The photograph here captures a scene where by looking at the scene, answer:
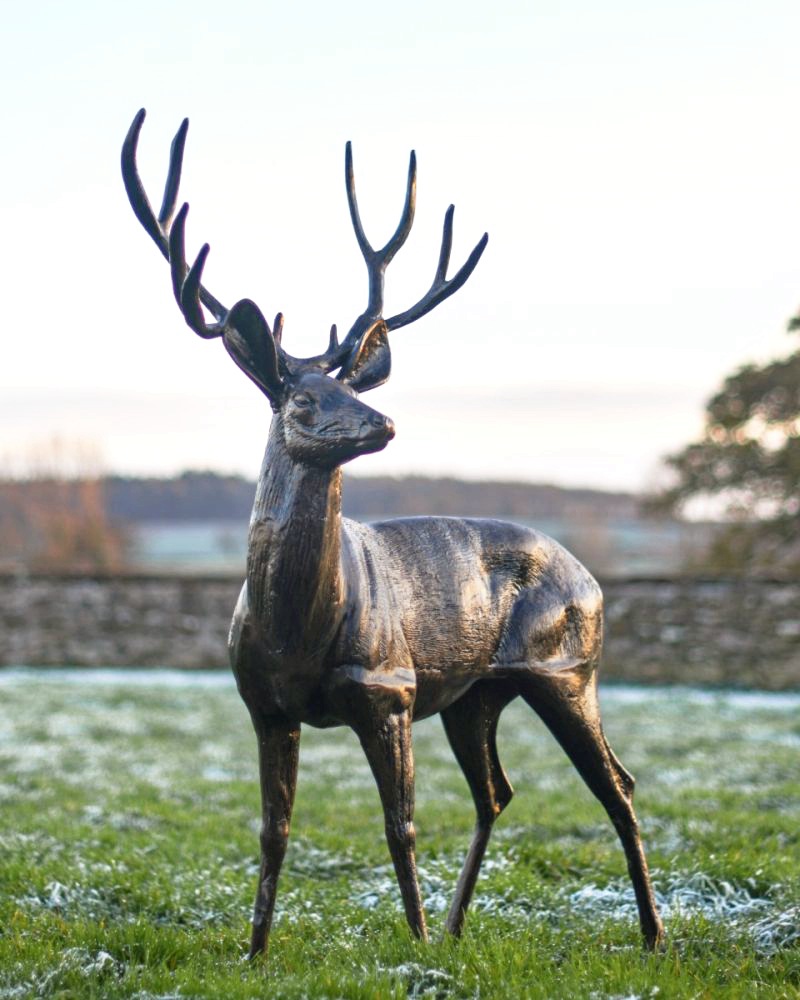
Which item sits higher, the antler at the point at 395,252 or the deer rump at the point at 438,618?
the antler at the point at 395,252

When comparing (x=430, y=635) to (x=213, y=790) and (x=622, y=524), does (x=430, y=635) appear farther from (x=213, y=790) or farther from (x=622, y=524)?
(x=622, y=524)

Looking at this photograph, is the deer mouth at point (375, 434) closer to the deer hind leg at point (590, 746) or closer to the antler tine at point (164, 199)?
the antler tine at point (164, 199)

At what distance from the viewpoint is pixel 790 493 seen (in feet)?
66.4

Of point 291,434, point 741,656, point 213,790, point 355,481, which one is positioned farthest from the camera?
point 355,481

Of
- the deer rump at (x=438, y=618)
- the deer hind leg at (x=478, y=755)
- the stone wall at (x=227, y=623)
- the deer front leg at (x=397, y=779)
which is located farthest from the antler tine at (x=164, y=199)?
the stone wall at (x=227, y=623)

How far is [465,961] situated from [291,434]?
72.0 inches

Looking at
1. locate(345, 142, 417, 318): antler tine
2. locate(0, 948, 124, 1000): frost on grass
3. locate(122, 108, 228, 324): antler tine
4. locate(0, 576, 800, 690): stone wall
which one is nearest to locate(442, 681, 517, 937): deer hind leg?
locate(0, 948, 124, 1000): frost on grass

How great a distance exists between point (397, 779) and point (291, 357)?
146 cm

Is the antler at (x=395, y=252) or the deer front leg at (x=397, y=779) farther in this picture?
the antler at (x=395, y=252)

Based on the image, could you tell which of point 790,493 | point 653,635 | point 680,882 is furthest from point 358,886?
point 790,493

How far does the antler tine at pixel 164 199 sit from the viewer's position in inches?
135

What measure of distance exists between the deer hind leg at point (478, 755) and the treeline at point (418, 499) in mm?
22110

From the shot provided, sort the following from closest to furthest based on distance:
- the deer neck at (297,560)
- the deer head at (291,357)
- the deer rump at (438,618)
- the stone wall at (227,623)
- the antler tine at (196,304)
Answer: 1. the antler tine at (196,304)
2. the deer head at (291,357)
3. the deer neck at (297,560)
4. the deer rump at (438,618)
5. the stone wall at (227,623)

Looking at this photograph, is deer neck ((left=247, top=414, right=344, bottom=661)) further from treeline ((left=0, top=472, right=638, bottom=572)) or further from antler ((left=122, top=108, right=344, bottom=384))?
treeline ((left=0, top=472, right=638, bottom=572))
